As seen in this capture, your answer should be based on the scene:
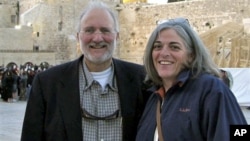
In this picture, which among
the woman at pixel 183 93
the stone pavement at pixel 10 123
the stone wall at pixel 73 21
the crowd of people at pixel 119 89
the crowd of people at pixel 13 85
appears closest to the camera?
the woman at pixel 183 93

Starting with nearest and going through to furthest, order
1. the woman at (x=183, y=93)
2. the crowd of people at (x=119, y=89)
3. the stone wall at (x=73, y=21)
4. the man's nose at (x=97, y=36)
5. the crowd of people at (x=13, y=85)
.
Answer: the woman at (x=183, y=93) < the crowd of people at (x=119, y=89) < the man's nose at (x=97, y=36) < the crowd of people at (x=13, y=85) < the stone wall at (x=73, y=21)

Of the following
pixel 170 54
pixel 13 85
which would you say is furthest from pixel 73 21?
pixel 170 54

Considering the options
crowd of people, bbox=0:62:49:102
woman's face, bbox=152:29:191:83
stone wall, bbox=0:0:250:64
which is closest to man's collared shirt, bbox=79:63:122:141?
woman's face, bbox=152:29:191:83

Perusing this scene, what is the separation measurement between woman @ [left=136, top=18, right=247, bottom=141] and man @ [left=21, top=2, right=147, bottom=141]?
0.18m

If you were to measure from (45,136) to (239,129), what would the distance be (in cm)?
110

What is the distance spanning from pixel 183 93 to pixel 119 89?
47cm

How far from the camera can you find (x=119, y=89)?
2863 mm

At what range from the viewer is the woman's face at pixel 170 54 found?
255 cm

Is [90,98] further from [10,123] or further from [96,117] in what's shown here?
[10,123]

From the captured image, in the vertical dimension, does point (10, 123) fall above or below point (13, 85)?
below

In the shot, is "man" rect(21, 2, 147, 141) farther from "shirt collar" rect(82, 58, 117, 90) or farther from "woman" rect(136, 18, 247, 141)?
"woman" rect(136, 18, 247, 141)

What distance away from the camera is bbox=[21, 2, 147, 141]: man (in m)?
2.80

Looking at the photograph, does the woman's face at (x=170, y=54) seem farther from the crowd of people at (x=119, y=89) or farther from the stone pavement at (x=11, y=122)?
the stone pavement at (x=11, y=122)

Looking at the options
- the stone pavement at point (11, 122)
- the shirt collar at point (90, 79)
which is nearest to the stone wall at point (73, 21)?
the stone pavement at point (11, 122)
